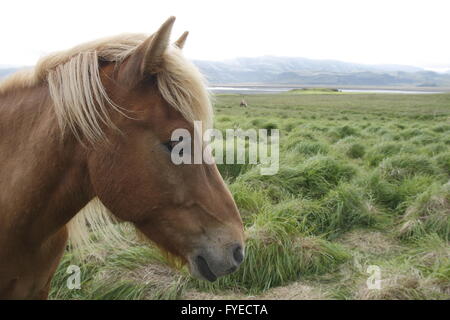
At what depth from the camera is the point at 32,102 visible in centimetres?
170

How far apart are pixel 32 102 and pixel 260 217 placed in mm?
2880

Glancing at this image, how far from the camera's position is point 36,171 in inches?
63.4

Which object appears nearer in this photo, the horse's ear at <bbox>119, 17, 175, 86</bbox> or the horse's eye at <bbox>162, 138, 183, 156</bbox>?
the horse's ear at <bbox>119, 17, 175, 86</bbox>

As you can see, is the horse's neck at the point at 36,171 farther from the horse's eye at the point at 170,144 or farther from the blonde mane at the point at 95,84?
the horse's eye at the point at 170,144

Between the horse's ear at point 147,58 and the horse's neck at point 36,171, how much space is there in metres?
0.38

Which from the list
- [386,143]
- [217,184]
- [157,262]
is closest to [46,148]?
[217,184]

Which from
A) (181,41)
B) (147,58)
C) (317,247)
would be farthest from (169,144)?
(317,247)

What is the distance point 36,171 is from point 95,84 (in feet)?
1.54

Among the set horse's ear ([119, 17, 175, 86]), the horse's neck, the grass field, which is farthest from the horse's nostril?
the grass field

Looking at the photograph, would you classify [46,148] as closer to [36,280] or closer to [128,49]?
[128,49]

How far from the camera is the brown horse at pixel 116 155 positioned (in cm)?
155

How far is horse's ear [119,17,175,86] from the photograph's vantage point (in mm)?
1445

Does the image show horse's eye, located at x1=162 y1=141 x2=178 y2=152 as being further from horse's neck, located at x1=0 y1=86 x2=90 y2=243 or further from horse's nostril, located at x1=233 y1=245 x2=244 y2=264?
horse's nostril, located at x1=233 y1=245 x2=244 y2=264

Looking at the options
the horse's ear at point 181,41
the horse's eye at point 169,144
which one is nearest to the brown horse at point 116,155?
the horse's eye at point 169,144
